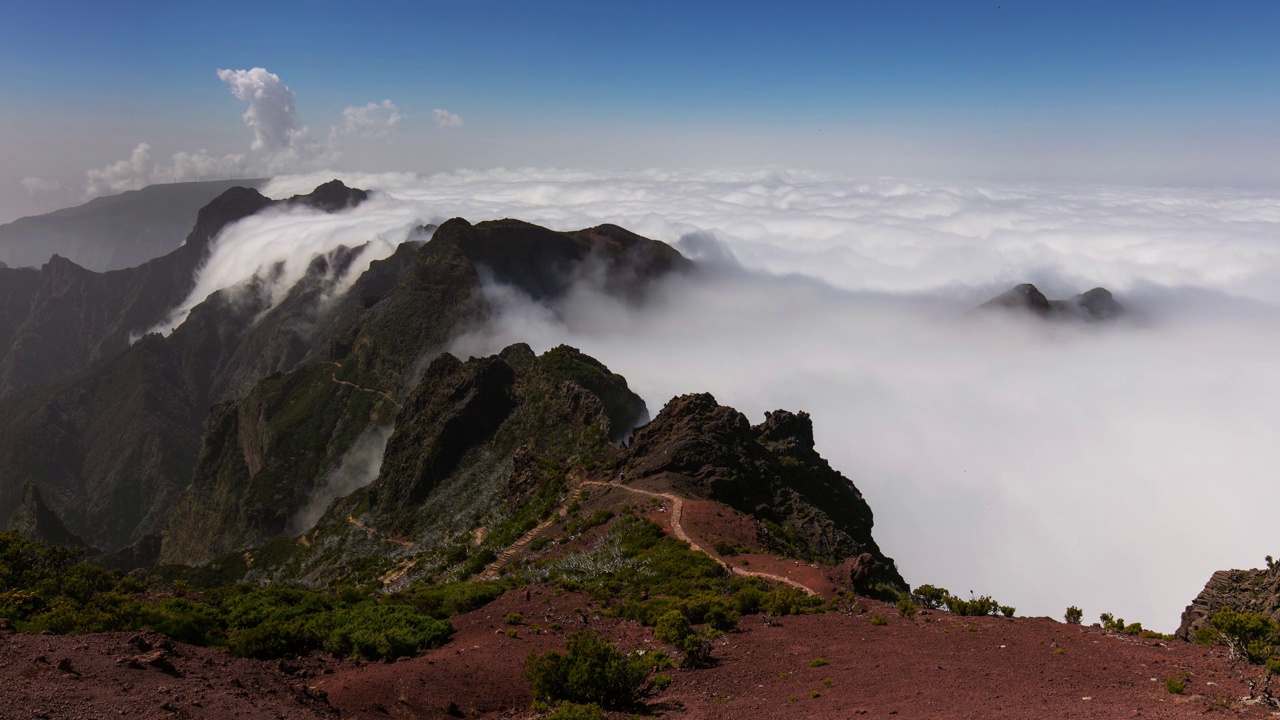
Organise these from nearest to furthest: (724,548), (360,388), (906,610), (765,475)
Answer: (906,610) → (724,548) → (765,475) → (360,388)

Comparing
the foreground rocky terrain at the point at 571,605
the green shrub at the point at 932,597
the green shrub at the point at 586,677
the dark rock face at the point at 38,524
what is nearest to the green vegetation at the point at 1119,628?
the foreground rocky terrain at the point at 571,605

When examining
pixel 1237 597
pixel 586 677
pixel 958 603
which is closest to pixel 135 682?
pixel 586 677

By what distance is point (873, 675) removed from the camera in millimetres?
20250

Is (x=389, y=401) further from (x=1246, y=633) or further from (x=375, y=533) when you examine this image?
(x=1246, y=633)

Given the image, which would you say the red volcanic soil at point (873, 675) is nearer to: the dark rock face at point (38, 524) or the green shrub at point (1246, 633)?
the green shrub at point (1246, 633)

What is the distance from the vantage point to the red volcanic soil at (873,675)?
56.7 ft

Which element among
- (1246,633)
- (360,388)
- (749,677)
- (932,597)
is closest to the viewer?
(1246,633)

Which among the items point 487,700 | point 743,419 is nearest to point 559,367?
point 743,419

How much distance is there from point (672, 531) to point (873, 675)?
21.7m

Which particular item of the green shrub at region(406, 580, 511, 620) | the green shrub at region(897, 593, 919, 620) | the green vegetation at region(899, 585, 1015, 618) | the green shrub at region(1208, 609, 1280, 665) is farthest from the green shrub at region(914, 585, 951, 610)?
the green shrub at region(406, 580, 511, 620)

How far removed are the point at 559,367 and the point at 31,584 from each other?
2420 inches

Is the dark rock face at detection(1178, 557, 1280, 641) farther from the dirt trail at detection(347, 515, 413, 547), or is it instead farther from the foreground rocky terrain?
the dirt trail at detection(347, 515, 413, 547)

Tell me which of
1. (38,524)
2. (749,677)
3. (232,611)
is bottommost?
(38,524)

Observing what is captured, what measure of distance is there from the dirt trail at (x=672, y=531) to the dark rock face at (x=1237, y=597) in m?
13.5
